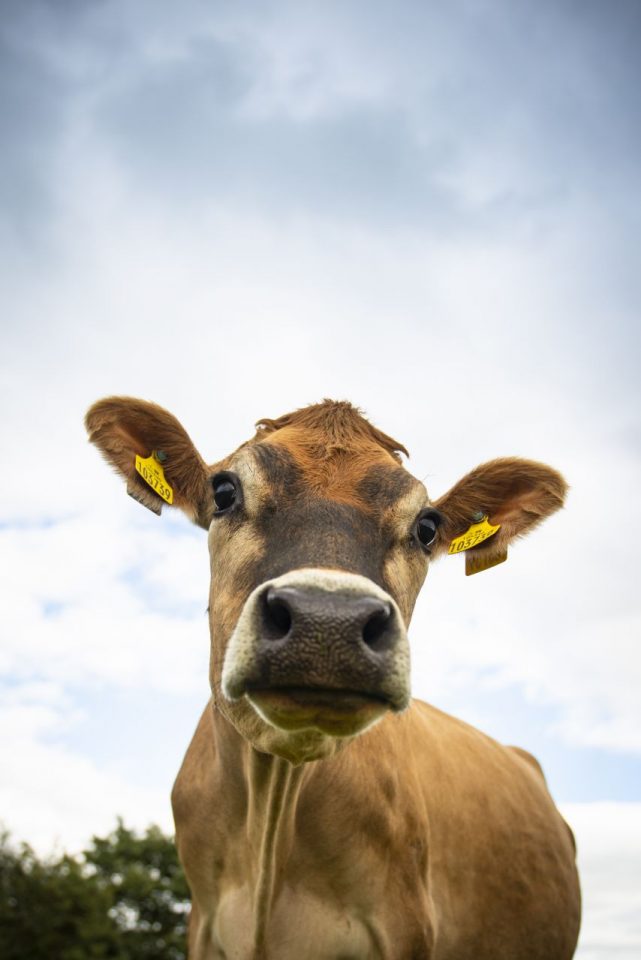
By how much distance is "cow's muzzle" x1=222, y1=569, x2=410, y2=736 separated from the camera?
125 inches

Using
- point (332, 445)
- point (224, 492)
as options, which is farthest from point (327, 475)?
point (224, 492)

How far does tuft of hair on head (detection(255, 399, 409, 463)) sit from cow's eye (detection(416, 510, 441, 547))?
604 millimetres

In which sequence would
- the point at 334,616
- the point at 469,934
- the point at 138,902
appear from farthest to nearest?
1. the point at 138,902
2. the point at 469,934
3. the point at 334,616

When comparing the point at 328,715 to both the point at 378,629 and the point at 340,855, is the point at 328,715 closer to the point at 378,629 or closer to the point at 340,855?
the point at 378,629

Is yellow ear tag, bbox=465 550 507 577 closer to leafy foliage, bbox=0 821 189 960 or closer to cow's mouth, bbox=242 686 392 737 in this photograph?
cow's mouth, bbox=242 686 392 737

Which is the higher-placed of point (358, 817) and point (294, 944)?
point (358, 817)

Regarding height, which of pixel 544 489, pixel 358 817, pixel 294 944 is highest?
pixel 544 489

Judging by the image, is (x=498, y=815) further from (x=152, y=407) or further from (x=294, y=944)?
(x=152, y=407)

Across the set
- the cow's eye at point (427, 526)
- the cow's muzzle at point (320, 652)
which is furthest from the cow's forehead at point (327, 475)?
the cow's muzzle at point (320, 652)

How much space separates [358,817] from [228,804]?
2.59 ft

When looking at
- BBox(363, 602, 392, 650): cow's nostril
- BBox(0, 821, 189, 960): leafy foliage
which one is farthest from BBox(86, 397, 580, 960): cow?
BBox(0, 821, 189, 960): leafy foliage

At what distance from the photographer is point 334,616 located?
3164mm

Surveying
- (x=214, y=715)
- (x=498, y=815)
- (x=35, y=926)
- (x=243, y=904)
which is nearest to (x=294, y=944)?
(x=243, y=904)

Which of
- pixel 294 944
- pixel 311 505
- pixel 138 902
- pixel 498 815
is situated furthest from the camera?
pixel 138 902
